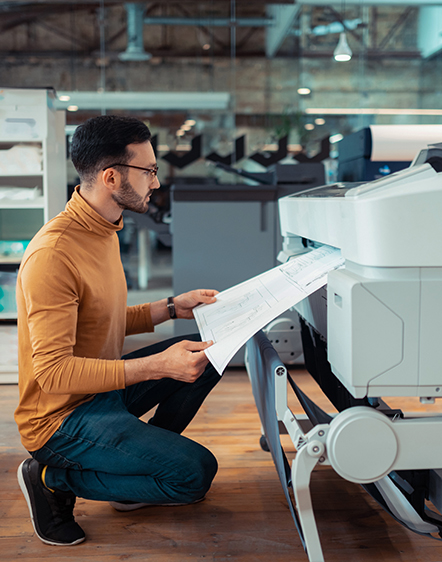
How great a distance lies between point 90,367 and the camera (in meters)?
1.15

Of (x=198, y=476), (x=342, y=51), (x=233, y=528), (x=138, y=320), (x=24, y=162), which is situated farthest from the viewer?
(x=342, y=51)

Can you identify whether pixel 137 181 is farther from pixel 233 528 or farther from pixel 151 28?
pixel 151 28

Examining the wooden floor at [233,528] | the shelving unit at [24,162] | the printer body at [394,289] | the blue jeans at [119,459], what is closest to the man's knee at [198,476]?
the blue jeans at [119,459]

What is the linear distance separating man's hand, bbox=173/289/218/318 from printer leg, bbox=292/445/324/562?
0.53 meters

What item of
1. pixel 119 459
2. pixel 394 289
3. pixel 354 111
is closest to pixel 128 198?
pixel 119 459

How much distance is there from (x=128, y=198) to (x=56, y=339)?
39 centimetres

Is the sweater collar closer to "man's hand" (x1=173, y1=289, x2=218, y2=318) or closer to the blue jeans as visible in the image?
"man's hand" (x1=173, y1=289, x2=218, y2=318)

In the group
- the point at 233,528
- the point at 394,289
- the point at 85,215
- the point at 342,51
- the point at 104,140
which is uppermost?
the point at 342,51

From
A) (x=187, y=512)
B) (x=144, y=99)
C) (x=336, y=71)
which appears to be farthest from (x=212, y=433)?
(x=336, y=71)

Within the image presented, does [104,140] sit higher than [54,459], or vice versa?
[104,140]

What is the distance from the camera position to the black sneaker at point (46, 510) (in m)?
1.29

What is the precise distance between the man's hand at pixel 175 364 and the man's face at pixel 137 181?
0.40m

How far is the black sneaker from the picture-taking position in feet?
4.24

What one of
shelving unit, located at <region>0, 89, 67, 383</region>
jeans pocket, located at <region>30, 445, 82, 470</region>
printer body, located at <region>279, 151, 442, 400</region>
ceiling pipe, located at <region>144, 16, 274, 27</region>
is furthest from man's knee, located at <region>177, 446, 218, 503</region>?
ceiling pipe, located at <region>144, 16, 274, 27</region>
